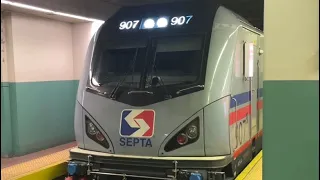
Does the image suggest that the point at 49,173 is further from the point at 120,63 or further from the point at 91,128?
the point at 120,63

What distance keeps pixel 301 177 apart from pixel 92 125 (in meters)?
2.63

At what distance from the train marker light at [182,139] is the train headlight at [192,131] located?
0.05 meters

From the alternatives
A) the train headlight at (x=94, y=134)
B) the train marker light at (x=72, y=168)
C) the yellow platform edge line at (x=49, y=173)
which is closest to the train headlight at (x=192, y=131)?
the train headlight at (x=94, y=134)

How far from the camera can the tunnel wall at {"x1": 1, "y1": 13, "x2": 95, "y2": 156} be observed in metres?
7.14

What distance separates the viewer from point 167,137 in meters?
4.16

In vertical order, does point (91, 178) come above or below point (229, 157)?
below

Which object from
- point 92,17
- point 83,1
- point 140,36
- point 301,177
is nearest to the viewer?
point 301,177

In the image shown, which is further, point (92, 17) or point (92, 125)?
point (92, 17)

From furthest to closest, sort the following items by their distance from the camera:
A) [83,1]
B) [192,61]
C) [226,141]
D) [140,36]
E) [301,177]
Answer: [83,1], [140,36], [192,61], [226,141], [301,177]

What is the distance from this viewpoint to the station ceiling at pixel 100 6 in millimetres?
6516

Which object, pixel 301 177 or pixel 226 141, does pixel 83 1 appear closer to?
pixel 226 141

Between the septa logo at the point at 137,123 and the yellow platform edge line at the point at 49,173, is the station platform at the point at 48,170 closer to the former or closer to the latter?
the yellow platform edge line at the point at 49,173

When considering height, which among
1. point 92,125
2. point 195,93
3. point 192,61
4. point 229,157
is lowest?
point 229,157

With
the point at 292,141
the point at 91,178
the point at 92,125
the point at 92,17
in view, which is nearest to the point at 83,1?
the point at 92,17
